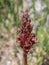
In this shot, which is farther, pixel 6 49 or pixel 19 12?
pixel 19 12

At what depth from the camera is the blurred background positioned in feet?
10.3

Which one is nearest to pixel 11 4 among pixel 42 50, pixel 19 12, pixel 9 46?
pixel 19 12

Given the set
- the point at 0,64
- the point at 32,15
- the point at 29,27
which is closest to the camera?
the point at 29,27

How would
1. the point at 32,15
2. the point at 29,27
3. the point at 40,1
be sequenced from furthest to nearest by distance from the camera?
the point at 40,1
the point at 32,15
the point at 29,27

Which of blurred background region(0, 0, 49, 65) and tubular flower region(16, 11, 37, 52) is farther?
blurred background region(0, 0, 49, 65)

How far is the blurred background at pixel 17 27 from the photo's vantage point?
3131mm

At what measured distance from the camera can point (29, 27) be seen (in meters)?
2.04

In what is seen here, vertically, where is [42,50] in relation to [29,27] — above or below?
below

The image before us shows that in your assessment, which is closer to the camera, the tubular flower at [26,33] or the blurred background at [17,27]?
the tubular flower at [26,33]

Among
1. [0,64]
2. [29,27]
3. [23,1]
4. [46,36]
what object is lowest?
[0,64]

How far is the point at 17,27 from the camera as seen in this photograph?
11.6 feet

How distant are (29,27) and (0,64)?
1210 millimetres

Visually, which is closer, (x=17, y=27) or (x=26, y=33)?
(x=26, y=33)

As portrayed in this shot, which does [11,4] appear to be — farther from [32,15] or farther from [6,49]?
[6,49]
